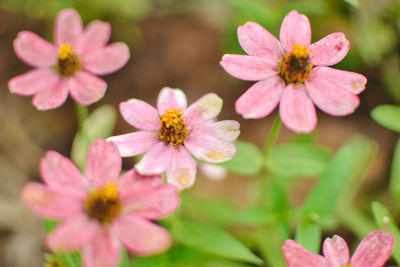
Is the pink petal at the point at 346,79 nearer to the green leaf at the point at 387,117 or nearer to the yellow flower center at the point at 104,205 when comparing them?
the green leaf at the point at 387,117

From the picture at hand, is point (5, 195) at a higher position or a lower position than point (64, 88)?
lower

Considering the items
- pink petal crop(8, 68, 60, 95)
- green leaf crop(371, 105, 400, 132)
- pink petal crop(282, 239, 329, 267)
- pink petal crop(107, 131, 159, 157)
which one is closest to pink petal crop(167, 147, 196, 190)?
pink petal crop(107, 131, 159, 157)

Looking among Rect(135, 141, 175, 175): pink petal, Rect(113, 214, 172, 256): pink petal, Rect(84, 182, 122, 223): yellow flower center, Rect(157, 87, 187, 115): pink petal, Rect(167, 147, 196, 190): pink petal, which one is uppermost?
Rect(157, 87, 187, 115): pink petal

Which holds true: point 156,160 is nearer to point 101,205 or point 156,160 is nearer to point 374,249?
point 101,205

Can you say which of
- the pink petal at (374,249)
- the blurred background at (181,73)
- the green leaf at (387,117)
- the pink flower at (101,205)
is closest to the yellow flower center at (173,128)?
the pink flower at (101,205)

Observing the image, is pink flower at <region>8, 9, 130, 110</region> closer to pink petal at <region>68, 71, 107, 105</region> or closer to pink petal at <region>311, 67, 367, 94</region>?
pink petal at <region>68, 71, 107, 105</region>

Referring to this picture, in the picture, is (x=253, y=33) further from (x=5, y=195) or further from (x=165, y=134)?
(x=5, y=195)

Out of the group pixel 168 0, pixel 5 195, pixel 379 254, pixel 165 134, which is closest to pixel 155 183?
pixel 165 134
